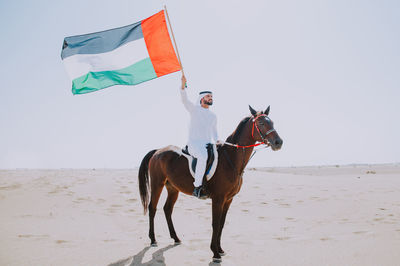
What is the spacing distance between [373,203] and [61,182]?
14.9 m

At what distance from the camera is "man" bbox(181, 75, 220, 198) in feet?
19.5

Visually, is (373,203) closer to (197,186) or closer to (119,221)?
(197,186)

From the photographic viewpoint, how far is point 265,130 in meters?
5.46

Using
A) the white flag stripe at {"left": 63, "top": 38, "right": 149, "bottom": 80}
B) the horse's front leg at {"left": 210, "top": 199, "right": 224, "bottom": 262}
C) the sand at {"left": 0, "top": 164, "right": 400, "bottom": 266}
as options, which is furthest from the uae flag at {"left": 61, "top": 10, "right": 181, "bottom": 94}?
the sand at {"left": 0, "top": 164, "right": 400, "bottom": 266}

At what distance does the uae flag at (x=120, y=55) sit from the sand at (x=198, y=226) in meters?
3.89

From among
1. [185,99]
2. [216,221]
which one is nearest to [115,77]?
[185,99]

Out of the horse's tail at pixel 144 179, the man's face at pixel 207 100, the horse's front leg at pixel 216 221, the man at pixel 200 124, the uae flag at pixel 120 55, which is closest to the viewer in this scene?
the horse's front leg at pixel 216 221

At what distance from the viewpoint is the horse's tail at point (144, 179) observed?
25.1 feet

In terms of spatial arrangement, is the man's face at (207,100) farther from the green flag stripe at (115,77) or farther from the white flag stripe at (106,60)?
the white flag stripe at (106,60)

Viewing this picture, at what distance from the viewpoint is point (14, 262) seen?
4.87 meters

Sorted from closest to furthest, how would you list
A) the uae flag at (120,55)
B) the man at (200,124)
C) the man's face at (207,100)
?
the man at (200,124)
the man's face at (207,100)
the uae flag at (120,55)

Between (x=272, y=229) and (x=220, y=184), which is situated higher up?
(x=220, y=184)

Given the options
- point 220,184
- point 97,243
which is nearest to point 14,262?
point 97,243

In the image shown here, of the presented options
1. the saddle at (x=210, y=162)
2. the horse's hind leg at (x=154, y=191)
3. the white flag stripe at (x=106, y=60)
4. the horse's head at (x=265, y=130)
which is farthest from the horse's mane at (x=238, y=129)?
the white flag stripe at (x=106, y=60)
